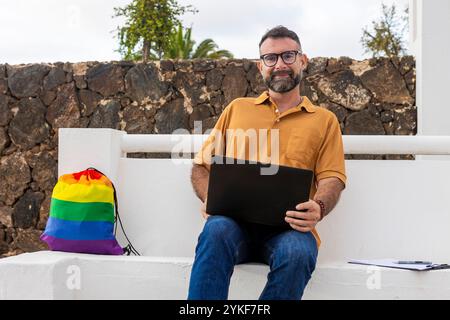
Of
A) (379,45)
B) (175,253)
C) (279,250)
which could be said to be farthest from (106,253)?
(379,45)

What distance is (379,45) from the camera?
42.5 feet

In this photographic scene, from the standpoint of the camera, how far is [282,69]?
9.22 ft

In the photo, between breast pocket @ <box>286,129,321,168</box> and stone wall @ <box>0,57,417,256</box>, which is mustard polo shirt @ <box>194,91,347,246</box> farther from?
A: stone wall @ <box>0,57,417,256</box>

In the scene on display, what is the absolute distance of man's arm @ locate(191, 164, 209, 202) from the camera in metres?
2.82

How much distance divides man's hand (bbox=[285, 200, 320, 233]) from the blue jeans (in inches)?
0.9

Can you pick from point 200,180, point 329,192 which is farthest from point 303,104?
point 200,180

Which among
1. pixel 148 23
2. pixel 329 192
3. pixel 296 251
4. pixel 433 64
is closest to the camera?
pixel 296 251

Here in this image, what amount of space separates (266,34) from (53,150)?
17.1 feet

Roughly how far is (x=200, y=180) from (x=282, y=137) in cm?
38

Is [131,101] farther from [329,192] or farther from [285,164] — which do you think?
[329,192]

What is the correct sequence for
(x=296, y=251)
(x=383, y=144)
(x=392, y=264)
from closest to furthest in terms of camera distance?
1. (x=296, y=251)
2. (x=392, y=264)
3. (x=383, y=144)

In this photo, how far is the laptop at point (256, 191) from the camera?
2.48 m

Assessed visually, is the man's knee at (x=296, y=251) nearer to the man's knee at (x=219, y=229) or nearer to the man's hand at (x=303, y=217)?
the man's hand at (x=303, y=217)
